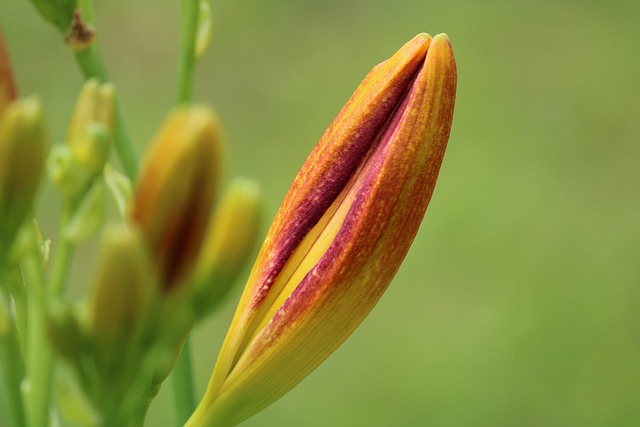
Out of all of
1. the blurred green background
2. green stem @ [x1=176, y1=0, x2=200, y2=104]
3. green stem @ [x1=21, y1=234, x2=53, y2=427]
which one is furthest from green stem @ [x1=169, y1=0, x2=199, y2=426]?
the blurred green background

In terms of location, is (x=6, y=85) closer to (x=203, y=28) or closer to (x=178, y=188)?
(x=178, y=188)

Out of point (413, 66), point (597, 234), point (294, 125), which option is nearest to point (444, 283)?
point (597, 234)

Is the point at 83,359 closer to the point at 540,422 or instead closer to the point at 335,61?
the point at 540,422

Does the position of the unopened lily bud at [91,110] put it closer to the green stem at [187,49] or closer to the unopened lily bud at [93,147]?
the unopened lily bud at [93,147]

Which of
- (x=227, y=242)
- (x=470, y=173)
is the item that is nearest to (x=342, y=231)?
(x=227, y=242)

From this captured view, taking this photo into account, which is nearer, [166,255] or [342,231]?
[166,255]
